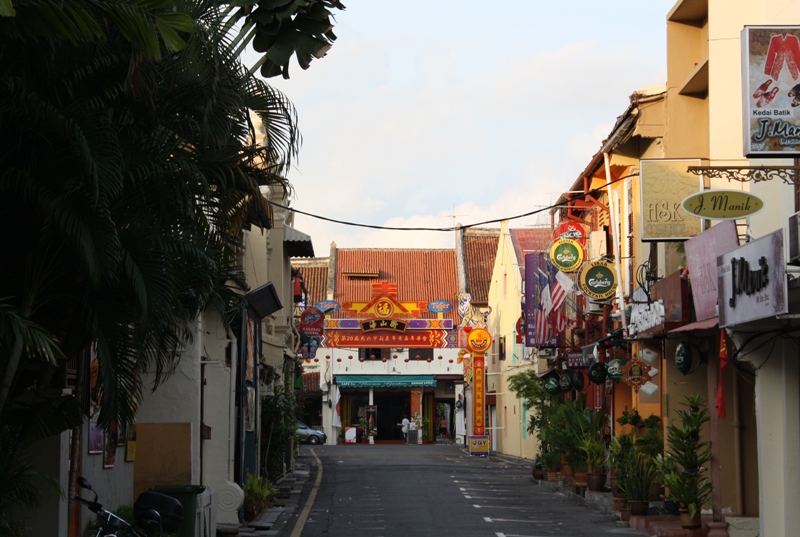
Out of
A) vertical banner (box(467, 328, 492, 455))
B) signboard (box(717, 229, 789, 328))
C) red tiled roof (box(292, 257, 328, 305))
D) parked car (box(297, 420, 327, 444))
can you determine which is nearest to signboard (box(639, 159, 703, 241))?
signboard (box(717, 229, 789, 328))

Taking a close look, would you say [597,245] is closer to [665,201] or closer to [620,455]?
[620,455]

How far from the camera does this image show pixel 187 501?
12.9 metres

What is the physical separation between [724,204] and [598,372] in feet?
38.5

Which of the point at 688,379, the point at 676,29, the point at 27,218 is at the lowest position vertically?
the point at 688,379

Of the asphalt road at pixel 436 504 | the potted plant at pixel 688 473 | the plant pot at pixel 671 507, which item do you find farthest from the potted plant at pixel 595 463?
the potted plant at pixel 688 473

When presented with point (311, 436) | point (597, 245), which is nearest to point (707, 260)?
point (597, 245)

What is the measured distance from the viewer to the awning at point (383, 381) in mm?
62500

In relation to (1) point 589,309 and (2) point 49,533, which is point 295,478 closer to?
(1) point 589,309

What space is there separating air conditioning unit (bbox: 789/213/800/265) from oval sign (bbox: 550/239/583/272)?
51.3 ft

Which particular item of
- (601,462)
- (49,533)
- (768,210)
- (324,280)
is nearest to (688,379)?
(601,462)

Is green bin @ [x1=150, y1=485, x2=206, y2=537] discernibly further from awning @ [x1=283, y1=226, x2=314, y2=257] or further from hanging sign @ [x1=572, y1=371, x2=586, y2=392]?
awning @ [x1=283, y1=226, x2=314, y2=257]

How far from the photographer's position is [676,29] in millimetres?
21344

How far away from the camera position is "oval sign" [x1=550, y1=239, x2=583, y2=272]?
87.5 feet

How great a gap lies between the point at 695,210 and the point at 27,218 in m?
8.41
